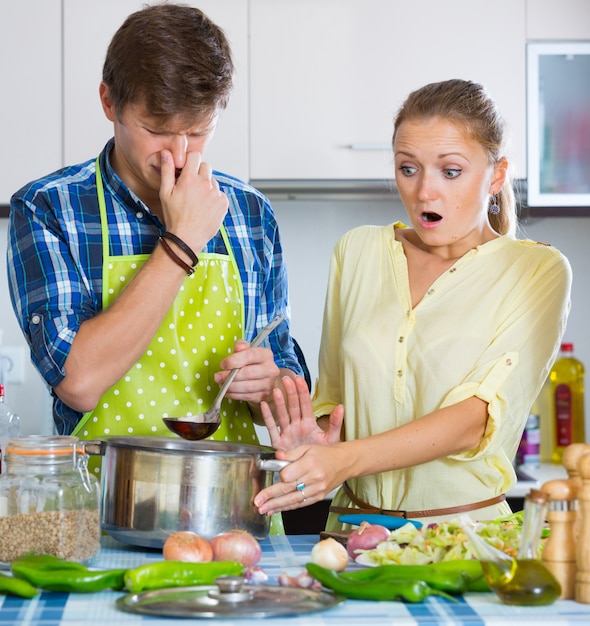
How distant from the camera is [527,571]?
0.97 meters

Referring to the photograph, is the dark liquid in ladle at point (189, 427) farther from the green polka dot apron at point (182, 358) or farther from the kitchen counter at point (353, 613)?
the kitchen counter at point (353, 613)

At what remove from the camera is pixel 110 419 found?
1.55 meters

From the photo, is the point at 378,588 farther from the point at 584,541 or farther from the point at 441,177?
the point at 441,177

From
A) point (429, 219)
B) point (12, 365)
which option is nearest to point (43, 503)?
point (429, 219)

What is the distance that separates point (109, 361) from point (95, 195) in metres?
0.32

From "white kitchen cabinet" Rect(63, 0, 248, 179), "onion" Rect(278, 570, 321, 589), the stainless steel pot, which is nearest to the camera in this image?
"onion" Rect(278, 570, 321, 589)

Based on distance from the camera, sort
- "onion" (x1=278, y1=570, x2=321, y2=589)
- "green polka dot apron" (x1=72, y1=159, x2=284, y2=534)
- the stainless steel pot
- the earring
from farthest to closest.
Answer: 1. the earring
2. "green polka dot apron" (x1=72, y1=159, x2=284, y2=534)
3. the stainless steel pot
4. "onion" (x1=278, y1=570, x2=321, y2=589)

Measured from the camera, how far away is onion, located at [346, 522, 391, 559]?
118 centimetres

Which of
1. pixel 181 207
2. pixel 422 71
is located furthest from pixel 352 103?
pixel 181 207

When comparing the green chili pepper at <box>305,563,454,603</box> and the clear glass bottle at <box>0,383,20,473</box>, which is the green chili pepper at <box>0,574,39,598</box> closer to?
the green chili pepper at <box>305,563,454,603</box>

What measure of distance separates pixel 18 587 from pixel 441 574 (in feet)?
1.42

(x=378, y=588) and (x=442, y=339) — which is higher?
(x=442, y=339)

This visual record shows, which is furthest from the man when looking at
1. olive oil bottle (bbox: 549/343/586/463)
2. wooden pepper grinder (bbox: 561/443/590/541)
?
olive oil bottle (bbox: 549/343/586/463)

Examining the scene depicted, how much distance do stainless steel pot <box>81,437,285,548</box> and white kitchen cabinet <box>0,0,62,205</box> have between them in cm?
160
